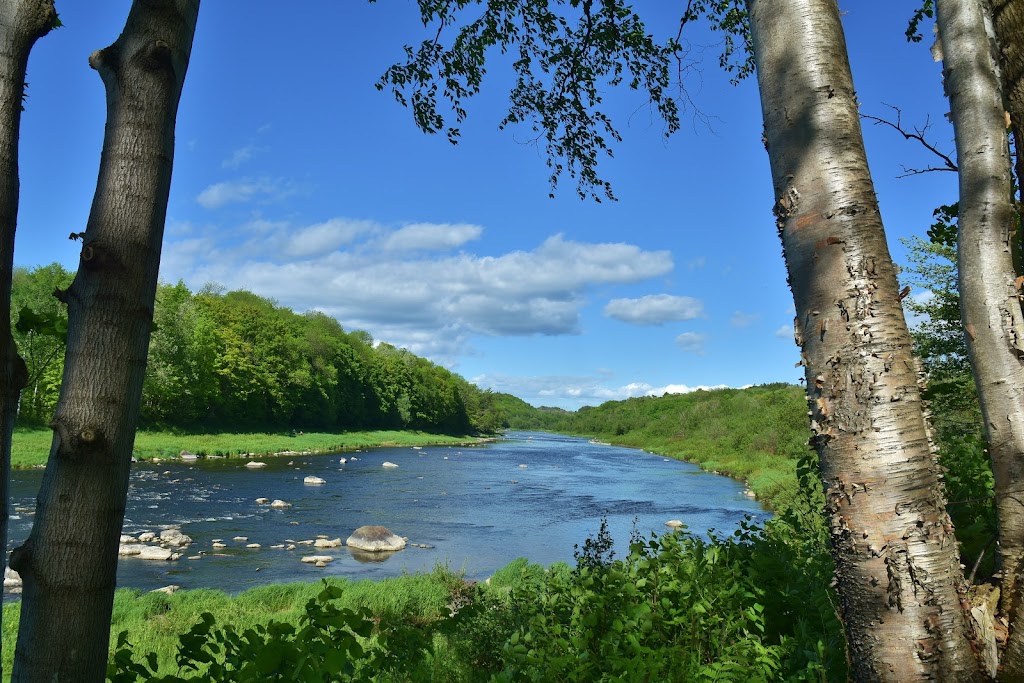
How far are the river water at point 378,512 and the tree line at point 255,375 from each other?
471 centimetres

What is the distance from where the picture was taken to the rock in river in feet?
53.5

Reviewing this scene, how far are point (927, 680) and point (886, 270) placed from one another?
1.04 m

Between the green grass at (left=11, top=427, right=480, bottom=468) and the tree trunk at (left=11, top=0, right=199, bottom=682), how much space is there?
74.8ft

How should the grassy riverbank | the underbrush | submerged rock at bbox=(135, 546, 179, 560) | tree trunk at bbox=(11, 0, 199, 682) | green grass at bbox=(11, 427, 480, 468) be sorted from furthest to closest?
1. the grassy riverbank
2. green grass at bbox=(11, 427, 480, 468)
3. submerged rock at bbox=(135, 546, 179, 560)
4. the underbrush
5. tree trunk at bbox=(11, 0, 199, 682)

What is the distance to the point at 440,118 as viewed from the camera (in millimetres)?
5492

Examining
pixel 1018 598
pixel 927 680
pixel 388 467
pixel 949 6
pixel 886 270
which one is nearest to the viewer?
pixel 927 680

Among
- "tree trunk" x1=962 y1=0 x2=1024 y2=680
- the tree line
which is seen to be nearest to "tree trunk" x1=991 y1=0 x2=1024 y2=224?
"tree trunk" x1=962 y1=0 x2=1024 y2=680

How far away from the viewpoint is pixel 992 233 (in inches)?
125

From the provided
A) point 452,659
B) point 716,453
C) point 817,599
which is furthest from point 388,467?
point 817,599

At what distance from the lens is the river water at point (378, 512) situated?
1433 centimetres

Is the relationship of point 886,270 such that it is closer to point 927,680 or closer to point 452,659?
point 927,680

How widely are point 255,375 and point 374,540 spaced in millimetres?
45130

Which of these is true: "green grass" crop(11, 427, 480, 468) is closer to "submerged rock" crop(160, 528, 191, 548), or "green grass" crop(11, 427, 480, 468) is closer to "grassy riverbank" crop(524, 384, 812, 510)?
"submerged rock" crop(160, 528, 191, 548)

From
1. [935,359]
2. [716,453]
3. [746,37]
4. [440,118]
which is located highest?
[746,37]
